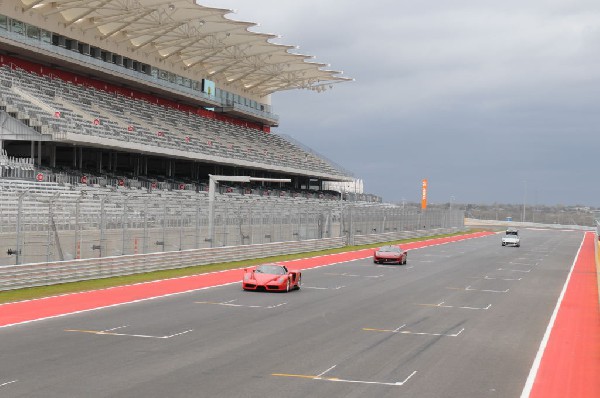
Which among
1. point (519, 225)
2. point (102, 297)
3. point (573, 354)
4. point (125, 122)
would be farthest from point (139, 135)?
point (519, 225)

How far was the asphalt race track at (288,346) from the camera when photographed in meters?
12.2

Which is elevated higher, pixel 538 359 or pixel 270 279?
pixel 270 279

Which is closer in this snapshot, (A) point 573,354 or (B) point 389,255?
(A) point 573,354

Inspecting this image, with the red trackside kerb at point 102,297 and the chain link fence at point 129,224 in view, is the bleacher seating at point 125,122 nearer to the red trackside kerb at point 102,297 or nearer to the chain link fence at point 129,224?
the chain link fence at point 129,224

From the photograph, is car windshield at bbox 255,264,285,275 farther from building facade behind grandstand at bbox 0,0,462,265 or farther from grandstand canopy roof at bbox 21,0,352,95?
grandstand canopy roof at bbox 21,0,352,95

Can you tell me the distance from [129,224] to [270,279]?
699 cm

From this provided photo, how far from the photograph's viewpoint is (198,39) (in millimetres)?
65312

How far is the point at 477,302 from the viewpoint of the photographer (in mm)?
25719

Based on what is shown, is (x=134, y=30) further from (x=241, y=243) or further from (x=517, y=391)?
(x=517, y=391)

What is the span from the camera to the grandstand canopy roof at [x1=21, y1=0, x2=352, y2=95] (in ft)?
178

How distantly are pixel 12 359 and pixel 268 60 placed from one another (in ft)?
219

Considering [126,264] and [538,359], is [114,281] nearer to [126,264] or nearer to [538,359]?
[126,264]

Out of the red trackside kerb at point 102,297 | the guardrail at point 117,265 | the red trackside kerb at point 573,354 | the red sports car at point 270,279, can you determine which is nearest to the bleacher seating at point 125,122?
the guardrail at point 117,265

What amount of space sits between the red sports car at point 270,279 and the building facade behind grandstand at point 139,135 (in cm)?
532
